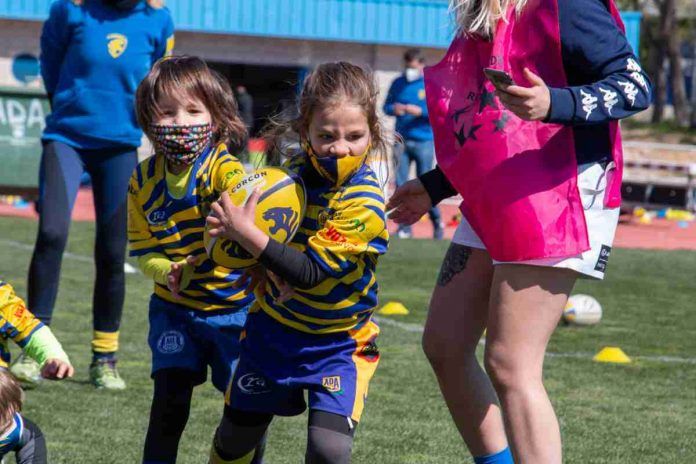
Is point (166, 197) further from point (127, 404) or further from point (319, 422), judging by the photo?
point (127, 404)

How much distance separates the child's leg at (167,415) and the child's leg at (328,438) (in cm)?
66

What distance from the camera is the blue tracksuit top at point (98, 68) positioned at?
6.35m

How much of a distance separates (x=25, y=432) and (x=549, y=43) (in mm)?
2057

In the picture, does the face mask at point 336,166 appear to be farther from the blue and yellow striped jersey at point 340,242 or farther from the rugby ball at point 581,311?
the rugby ball at point 581,311

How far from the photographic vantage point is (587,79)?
3811 mm

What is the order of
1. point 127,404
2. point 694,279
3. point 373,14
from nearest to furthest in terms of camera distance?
point 127,404 → point 694,279 → point 373,14

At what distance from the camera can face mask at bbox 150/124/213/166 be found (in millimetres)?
4363

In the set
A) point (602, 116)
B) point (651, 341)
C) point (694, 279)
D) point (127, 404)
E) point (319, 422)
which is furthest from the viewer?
point (694, 279)

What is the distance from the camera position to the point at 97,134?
20.8ft

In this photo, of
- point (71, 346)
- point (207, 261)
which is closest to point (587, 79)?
point (207, 261)

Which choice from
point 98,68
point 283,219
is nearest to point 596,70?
point 283,219

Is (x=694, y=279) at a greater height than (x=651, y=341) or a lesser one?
lesser

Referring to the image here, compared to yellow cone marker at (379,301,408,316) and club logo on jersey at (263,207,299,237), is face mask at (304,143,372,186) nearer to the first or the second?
club logo on jersey at (263,207,299,237)

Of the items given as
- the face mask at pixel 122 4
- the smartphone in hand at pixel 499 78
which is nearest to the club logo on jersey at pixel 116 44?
the face mask at pixel 122 4
